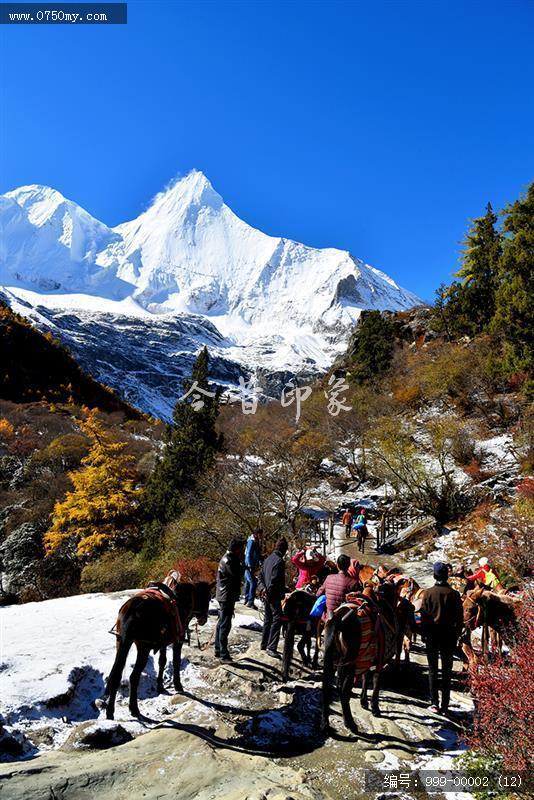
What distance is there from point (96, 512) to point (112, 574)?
4106mm

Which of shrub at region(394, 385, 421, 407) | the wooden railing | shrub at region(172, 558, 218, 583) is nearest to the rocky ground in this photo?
shrub at region(172, 558, 218, 583)

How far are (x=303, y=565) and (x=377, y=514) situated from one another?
1466 cm

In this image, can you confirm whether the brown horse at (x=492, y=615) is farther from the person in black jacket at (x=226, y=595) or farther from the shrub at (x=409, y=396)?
the shrub at (x=409, y=396)

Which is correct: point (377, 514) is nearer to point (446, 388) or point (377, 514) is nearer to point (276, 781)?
point (446, 388)

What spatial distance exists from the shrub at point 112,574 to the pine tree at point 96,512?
49.8 inches

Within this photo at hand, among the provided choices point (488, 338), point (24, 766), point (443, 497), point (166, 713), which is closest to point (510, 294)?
point (488, 338)

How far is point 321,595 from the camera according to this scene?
636 cm

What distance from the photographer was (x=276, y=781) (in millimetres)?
3650

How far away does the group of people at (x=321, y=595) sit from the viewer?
17.6 feet

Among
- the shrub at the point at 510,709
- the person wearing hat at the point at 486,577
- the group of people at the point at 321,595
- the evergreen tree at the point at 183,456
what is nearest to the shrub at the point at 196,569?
the evergreen tree at the point at 183,456

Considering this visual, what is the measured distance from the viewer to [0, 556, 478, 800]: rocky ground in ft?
11.3

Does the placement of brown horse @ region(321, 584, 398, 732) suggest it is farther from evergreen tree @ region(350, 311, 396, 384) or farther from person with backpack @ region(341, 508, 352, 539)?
evergreen tree @ region(350, 311, 396, 384)

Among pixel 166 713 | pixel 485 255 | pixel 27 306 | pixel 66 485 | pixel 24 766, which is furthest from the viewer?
pixel 27 306

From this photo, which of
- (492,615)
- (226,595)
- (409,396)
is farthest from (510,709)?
(409,396)
